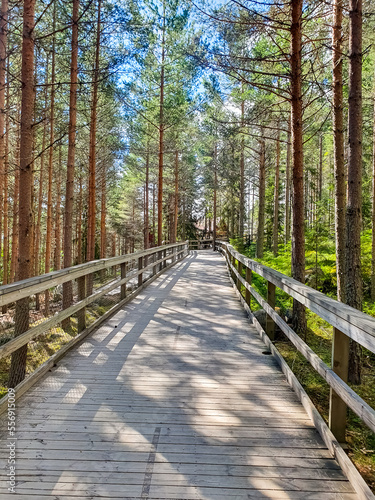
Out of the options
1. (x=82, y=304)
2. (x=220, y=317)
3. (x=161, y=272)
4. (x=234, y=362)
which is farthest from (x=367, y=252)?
(x=82, y=304)

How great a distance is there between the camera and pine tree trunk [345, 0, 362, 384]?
15.1 feet

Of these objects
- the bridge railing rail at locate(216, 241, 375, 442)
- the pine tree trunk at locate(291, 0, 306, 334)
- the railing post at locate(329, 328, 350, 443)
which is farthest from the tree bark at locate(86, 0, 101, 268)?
the railing post at locate(329, 328, 350, 443)

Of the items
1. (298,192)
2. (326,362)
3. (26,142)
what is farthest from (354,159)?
(26,142)

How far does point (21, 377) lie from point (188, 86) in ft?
50.1

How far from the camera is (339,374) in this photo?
7.39ft

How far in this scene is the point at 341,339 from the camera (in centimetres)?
225

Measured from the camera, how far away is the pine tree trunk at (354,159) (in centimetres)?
461

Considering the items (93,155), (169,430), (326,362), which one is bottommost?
(326,362)

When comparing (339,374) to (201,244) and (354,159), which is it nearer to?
(354,159)

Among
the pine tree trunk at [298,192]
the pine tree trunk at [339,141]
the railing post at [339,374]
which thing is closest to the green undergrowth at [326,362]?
the railing post at [339,374]

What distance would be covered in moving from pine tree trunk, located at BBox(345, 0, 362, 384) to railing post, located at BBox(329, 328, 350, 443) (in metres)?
2.85

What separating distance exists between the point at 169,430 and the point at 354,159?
4.27 metres

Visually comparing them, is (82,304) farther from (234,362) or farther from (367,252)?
(367,252)

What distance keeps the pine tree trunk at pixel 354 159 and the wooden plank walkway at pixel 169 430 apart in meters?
1.78
